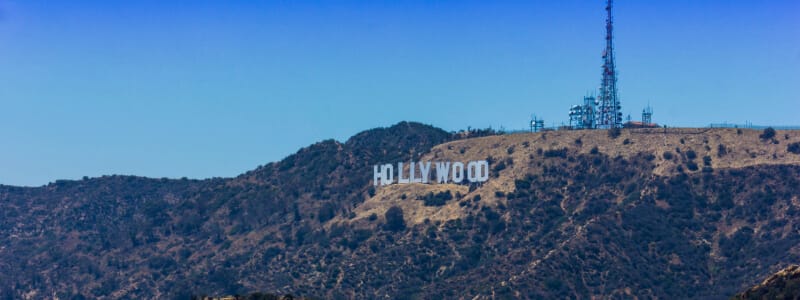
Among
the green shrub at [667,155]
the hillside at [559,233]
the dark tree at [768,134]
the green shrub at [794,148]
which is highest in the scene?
the dark tree at [768,134]

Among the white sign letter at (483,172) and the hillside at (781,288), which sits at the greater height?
the white sign letter at (483,172)

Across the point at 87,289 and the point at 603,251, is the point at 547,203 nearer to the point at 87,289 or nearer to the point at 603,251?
the point at 603,251

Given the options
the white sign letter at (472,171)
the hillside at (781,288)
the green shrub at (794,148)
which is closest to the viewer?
the hillside at (781,288)

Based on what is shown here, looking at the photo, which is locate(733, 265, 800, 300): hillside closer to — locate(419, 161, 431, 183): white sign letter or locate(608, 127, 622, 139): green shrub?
locate(608, 127, 622, 139): green shrub

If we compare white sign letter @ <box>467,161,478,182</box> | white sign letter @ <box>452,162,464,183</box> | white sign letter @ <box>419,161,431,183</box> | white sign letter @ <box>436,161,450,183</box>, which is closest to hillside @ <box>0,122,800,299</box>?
white sign letter @ <box>419,161,431,183</box>

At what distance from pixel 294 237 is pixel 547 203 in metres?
39.0

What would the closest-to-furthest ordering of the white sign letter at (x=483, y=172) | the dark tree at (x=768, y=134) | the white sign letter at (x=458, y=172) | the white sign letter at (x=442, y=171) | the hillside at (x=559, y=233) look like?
the hillside at (x=559, y=233) → the dark tree at (x=768, y=134) → the white sign letter at (x=483, y=172) → the white sign letter at (x=458, y=172) → the white sign letter at (x=442, y=171)

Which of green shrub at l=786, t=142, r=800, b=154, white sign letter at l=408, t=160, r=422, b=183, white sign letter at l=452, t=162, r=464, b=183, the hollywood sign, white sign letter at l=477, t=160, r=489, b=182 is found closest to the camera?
green shrub at l=786, t=142, r=800, b=154

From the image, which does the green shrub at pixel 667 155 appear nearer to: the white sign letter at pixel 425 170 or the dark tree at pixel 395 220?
the white sign letter at pixel 425 170

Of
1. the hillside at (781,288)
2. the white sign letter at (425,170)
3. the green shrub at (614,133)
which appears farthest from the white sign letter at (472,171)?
the hillside at (781,288)

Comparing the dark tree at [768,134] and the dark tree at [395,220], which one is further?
the dark tree at [395,220]

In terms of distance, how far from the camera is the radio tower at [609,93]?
7244 inches

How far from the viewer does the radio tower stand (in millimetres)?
184000

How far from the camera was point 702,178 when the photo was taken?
581ft
